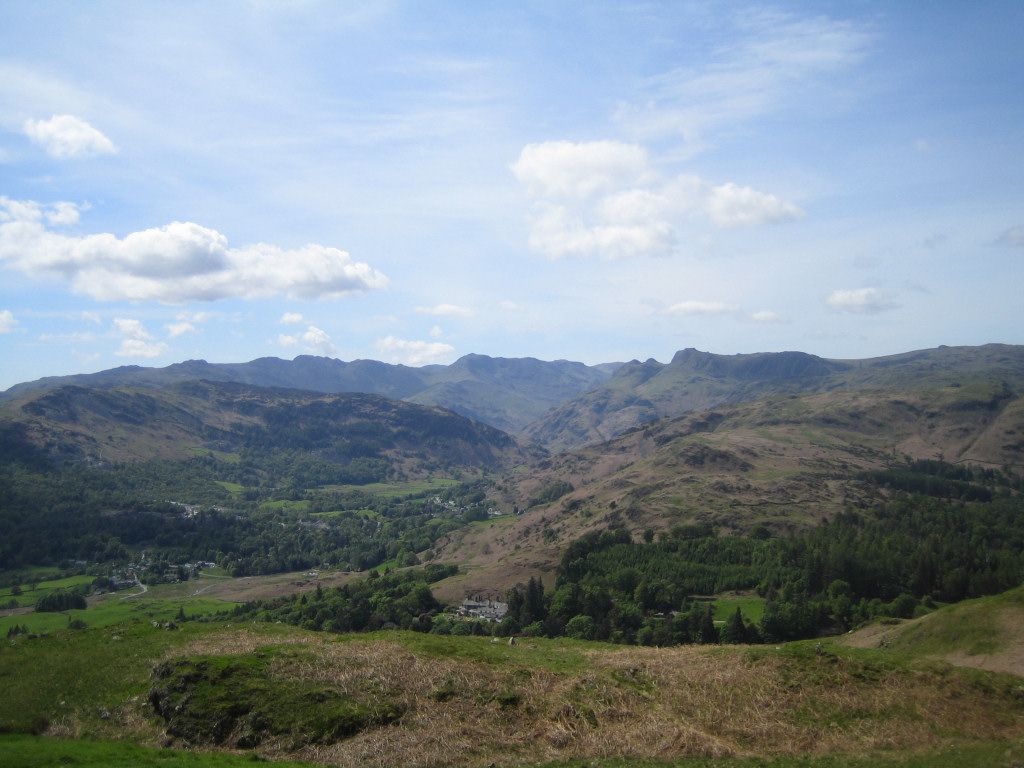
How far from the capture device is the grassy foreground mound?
30.2m

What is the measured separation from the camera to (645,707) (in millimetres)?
33688

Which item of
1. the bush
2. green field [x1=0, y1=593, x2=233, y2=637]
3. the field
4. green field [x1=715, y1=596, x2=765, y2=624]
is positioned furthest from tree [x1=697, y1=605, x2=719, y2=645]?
the bush

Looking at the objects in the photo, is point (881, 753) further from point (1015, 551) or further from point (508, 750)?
point (1015, 551)

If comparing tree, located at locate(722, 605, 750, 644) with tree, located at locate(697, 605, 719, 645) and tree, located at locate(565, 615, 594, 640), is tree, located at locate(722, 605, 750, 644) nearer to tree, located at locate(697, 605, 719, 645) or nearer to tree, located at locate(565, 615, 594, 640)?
tree, located at locate(697, 605, 719, 645)

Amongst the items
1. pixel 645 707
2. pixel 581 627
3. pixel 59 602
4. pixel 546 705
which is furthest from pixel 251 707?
pixel 59 602

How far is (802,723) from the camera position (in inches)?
1273

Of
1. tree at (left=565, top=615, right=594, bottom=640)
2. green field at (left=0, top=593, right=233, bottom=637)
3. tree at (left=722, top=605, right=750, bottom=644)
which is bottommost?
green field at (left=0, top=593, right=233, bottom=637)

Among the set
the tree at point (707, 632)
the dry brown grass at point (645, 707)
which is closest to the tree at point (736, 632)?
the tree at point (707, 632)

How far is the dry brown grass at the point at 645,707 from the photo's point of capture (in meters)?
30.2

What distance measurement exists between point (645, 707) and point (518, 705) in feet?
23.0

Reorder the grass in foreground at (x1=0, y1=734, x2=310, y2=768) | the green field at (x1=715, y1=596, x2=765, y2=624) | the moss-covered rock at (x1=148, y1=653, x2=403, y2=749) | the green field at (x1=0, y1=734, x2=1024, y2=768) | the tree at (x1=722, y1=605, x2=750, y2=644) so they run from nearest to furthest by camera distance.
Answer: the grass in foreground at (x1=0, y1=734, x2=310, y2=768) → the green field at (x1=0, y1=734, x2=1024, y2=768) → the moss-covered rock at (x1=148, y1=653, x2=403, y2=749) → the tree at (x1=722, y1=605, x2=750, y2=644) → the green field at (x1=715, y1=596, x2=765, y2=624)

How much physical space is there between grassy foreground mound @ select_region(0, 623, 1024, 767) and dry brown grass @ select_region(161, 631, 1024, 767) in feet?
0.31

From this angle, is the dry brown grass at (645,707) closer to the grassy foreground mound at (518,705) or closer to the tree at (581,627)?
the grassy foreground mound at (518,705)

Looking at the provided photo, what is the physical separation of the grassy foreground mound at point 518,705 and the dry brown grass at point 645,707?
96 mm
